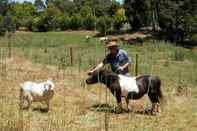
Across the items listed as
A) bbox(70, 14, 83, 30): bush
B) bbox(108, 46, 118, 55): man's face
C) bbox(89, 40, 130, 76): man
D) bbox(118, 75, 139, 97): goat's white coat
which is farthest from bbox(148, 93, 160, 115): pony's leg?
bbox(70, 14, 83, 30): bush

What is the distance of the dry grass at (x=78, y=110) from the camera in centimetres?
709

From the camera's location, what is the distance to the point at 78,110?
9.84 m

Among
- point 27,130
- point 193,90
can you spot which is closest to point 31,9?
point 193,90

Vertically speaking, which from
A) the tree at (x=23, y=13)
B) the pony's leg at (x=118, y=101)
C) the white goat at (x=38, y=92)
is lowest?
the tree at (x=23, y=13)

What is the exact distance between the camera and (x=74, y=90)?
12805 millimetres

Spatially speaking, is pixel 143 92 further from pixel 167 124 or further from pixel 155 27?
pixel 155 27

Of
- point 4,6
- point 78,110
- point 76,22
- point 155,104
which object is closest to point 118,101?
point 155,104

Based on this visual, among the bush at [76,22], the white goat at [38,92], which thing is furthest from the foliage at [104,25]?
the bush at [76,22]

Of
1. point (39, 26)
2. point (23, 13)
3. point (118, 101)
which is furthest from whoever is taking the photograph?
point (23, 13)

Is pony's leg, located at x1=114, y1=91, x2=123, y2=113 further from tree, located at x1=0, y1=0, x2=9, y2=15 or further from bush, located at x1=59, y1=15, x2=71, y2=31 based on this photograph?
bush, located at x1=59, y1=15, x2=71, y2=31

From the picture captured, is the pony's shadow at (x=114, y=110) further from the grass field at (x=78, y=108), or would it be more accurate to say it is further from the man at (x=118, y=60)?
the man at (x=118, y=60)

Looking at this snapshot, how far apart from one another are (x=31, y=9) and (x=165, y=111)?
98075mm

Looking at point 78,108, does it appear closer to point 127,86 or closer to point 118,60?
point 127,86

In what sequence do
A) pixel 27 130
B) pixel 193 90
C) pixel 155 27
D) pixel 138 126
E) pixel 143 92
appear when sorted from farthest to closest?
pixel 155 27
pixel 193 90
pixel 143 92
pixel 138 126
pixel 27 130
